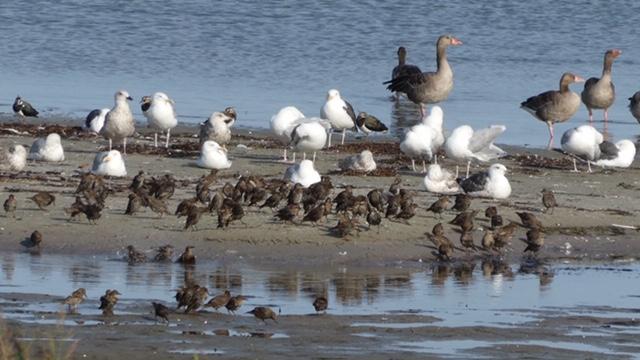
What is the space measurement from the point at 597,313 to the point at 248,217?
4.72 m

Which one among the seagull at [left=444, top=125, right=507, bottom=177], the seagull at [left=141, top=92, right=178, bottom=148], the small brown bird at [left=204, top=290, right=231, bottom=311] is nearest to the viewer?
the small brown bird at [left=204, top=290, right=231, bottom=311]

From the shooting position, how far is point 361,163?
20.0 m

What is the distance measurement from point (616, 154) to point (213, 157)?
17.7 feet

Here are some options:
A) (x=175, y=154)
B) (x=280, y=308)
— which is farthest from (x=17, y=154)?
(x=280, y=308)

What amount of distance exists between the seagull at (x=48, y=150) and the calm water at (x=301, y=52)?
606 cm

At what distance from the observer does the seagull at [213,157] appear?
19.8 metres

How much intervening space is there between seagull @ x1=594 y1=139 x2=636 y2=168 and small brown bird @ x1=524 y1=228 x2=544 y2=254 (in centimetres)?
543

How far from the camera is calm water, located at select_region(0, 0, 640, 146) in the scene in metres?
29.1

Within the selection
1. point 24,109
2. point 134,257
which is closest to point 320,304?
point 134,257

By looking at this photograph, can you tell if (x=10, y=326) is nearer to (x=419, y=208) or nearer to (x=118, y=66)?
(x=419, y=208)

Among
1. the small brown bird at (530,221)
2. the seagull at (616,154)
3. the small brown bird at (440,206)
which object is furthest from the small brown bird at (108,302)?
the seagull at (616,154)

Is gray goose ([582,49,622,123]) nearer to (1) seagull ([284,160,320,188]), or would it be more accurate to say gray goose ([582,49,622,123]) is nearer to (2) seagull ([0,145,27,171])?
(1) seagull ([284,160,320,188])

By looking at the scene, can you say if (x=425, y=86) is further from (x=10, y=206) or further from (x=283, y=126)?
(x=10, y=206)

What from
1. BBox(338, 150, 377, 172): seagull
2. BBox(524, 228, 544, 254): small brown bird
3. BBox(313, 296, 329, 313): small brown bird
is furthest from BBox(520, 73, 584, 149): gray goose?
BBox(313, 296, 329, 313): small brown bird
